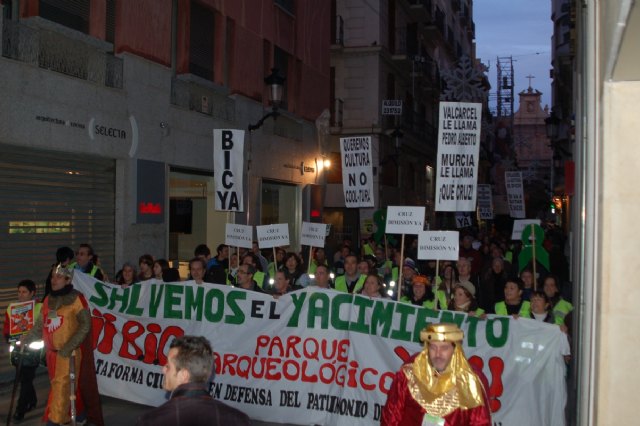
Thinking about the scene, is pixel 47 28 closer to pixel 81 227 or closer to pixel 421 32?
pixel 81 227

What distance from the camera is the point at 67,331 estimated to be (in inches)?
279

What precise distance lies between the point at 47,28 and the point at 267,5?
878 centimetres

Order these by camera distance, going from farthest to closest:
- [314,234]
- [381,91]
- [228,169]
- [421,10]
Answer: [421,10]
[381,91]
[314,234]
[228,169]

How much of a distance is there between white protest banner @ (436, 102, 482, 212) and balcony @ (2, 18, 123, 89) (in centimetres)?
584

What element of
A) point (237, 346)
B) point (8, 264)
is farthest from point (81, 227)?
point (237, 346)

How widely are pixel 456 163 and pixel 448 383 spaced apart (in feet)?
21.5

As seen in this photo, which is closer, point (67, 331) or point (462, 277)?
point (67, 331)

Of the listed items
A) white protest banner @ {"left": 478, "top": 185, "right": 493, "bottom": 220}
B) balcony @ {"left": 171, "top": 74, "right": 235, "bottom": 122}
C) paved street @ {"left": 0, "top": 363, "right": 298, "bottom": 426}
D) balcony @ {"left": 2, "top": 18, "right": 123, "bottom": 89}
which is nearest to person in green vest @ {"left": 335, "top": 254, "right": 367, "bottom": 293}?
paved street @ {"left": 0, "top": 363, "right": 298, "bottom": 426}

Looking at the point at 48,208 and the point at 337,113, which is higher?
the point at 337,113

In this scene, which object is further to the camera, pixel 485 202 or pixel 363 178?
pixel 485 202

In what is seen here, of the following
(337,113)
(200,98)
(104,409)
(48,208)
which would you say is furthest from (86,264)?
(337,113)

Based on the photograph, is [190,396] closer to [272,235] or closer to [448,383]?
[448,383]

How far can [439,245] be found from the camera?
903 cm

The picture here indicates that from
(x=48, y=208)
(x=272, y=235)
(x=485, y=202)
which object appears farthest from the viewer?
(x=485, y=202)
